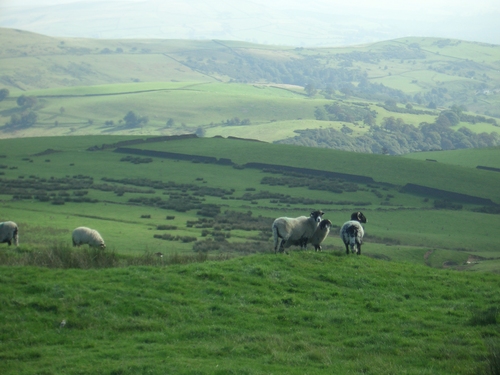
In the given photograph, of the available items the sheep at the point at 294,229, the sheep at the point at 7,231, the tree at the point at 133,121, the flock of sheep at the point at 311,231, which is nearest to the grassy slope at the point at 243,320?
the flock of sheep at the point at 311,231

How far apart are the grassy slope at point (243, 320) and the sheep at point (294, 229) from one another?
340 centimetres

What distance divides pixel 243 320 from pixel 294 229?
9.62 metres

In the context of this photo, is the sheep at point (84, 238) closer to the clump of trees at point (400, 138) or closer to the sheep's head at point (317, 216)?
the sheep's head at point (317, 216)

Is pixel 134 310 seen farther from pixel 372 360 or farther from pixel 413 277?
pixel 413 277

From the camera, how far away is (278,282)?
20266 mm

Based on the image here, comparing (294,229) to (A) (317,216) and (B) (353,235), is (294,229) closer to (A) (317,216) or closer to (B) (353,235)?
(A) (317,216)

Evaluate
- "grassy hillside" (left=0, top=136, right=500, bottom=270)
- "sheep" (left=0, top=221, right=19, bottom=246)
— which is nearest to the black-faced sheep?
"grassy hillside" (left=0, top=136, right=500, bottom=270)

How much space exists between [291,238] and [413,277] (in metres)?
5.49

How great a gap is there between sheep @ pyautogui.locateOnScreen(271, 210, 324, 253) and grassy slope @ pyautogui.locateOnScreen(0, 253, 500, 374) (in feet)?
11.2

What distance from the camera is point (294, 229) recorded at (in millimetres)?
26188

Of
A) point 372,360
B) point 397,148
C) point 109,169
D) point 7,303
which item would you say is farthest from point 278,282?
point 397,148

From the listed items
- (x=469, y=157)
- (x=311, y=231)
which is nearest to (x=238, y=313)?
(x=311, y=231)

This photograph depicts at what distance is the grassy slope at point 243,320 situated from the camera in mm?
13992

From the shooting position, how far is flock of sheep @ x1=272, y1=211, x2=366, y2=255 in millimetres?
25406
